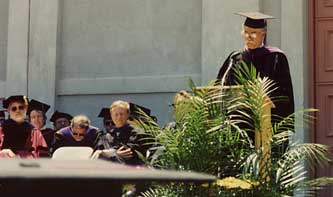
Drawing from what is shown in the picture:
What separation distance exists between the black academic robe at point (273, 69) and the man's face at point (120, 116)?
184cm

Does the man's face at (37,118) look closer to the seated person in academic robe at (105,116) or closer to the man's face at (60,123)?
the man's face at (60,123)

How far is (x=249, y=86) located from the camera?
553cm

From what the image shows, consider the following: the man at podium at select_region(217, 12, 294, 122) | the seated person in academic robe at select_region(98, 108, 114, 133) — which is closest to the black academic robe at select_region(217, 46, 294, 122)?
the man at podium at select_region(217, 12, 294, 122)

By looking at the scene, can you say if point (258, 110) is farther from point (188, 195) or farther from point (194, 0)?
point (194, 0)

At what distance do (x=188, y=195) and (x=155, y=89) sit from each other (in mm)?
4835

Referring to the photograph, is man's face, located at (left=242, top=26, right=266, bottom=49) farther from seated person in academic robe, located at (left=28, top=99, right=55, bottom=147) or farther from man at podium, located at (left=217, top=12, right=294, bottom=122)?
seated person in academic robe, located at (left=28, top=99, right=55, bottom=147)

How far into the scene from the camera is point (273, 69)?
633cm

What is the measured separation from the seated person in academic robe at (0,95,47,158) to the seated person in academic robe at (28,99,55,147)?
29.5 inches

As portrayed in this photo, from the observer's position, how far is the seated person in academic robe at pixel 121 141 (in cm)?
760

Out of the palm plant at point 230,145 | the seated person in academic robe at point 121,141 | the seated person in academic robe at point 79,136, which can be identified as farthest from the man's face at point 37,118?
the palm plant at point 230,145

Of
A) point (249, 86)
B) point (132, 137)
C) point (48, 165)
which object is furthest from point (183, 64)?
point (48, 165)

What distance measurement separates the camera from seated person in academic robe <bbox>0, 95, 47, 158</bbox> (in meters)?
8.18

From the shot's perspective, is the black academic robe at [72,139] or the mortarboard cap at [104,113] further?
the mortarboard cap at [104,113]

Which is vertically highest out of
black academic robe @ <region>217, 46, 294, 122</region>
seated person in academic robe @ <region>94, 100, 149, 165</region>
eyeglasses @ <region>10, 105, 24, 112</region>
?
black academic robe @ <region>217, 46, 294, 122</region>
